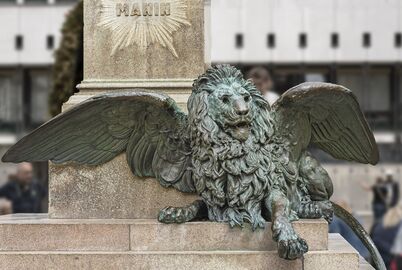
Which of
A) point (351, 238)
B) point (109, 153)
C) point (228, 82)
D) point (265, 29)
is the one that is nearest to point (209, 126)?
point (228, 82)

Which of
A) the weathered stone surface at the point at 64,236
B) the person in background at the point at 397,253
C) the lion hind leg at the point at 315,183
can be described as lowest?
the person in background at the point at 397,253

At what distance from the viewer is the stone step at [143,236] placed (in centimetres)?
793

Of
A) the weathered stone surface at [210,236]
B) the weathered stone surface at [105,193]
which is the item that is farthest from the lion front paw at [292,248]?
the weathered stone surface at [105,193]

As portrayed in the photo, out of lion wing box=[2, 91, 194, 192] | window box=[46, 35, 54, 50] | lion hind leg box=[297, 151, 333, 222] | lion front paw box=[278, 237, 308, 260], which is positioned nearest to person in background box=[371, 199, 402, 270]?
lion hind leg box=[297, 151, 333, 222]

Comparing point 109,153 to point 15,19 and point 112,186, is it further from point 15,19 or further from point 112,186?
point 15,19

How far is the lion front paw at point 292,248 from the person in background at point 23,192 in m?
7.66

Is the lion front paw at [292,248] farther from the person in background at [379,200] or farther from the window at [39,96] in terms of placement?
the window at [39,96]

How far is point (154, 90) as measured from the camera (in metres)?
9.16

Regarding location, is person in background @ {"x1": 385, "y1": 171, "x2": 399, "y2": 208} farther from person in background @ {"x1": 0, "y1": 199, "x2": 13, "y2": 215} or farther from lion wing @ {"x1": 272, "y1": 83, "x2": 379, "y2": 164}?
lion wing @ {"x1": 272, "y1": 83, "x2": 379, "y2": 164}

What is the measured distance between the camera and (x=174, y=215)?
26.5ft

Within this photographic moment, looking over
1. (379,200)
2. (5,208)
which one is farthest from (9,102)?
(5,208)

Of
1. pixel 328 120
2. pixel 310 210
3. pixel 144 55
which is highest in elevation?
pixel 144 55

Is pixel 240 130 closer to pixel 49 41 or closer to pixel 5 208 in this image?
pixel 5 208

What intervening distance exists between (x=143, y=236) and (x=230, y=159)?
0.82 metres
